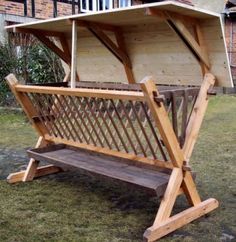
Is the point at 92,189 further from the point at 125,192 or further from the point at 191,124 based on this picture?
the point at 191,124

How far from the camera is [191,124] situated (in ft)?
11.2

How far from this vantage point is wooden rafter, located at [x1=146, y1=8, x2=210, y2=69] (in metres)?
3.42

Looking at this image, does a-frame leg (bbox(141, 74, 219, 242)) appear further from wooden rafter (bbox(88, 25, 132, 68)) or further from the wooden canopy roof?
wooden rafter (bbox(88, 25, 132, 68))

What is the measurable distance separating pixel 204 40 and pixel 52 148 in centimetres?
196

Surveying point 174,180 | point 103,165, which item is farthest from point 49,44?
point 174,180

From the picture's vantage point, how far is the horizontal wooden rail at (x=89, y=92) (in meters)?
3.03

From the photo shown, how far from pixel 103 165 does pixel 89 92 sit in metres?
0.81

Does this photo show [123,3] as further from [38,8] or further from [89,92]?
[89,92]

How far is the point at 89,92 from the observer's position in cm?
334

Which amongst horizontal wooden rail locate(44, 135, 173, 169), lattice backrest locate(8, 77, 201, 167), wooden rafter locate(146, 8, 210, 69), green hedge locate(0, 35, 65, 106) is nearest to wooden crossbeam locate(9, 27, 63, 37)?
lattice backrest locate(8, 77, 201, 167)

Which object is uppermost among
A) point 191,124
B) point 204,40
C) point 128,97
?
point 204,40

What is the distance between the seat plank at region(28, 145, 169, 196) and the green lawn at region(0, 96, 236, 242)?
194mm

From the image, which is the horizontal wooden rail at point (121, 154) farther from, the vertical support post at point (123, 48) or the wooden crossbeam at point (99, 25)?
the wooden crossbeam at point (99, 25)

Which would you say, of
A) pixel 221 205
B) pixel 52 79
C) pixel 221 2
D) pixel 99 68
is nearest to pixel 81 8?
pixel 52 79
